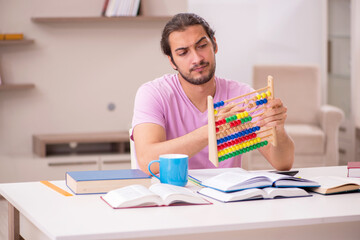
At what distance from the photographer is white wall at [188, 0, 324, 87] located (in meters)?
5.61

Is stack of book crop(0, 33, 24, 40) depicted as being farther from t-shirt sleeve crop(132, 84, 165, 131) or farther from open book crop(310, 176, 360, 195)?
open book crop(310, 176, 360, 195)

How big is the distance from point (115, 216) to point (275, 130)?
822 millimetres

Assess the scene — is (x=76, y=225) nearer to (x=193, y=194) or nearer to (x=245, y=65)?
(x=193, y=194)

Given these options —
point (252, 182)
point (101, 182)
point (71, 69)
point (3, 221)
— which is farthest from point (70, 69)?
point (252, 182)

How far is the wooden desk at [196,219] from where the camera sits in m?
1.45

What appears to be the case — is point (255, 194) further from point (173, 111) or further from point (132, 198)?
point (173, 111)

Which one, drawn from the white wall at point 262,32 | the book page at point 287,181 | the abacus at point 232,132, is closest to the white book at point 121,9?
the white wall at point 262,32

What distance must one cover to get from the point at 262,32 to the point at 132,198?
14.2 ft

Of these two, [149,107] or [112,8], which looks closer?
[149,107]

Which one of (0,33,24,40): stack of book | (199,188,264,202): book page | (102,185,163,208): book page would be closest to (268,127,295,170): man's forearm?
(199,188,264,202): book page

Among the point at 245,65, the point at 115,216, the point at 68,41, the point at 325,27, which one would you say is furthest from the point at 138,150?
the point at 325,27

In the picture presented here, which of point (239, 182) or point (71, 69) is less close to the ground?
point (71, 69)

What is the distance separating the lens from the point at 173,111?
2516 millimetres

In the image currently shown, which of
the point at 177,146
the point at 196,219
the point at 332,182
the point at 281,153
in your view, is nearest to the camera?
the point at 196,219
